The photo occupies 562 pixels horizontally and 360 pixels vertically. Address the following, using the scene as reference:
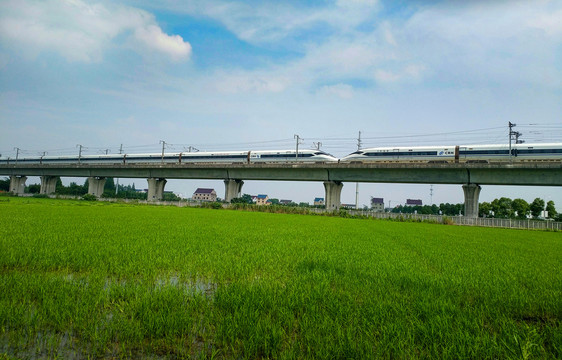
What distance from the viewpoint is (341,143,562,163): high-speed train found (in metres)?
34.1

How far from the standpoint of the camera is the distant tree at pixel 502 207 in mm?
68000

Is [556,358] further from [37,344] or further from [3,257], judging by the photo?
[3,257]

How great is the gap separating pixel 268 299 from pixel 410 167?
1402 inches

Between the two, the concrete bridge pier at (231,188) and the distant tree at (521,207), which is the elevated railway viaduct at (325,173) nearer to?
the concrete bridge pier at (231,188)

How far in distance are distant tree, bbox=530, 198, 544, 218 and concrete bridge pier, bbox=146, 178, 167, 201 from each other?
226 feet

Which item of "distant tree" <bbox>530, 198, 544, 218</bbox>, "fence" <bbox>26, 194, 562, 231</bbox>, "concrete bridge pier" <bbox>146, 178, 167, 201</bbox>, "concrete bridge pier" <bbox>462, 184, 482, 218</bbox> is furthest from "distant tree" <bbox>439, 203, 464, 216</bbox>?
"concrete bridge pier" <bbox>146, 178, 167, 201</bbox>

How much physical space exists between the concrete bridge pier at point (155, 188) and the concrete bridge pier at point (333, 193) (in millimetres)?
28794

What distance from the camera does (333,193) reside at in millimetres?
41750

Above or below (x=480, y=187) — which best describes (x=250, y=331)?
below

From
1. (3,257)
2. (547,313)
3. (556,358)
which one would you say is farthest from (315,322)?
(3,257)

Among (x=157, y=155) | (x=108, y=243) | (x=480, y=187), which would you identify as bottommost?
(x=108, y=243)

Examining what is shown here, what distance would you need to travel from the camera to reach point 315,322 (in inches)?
122

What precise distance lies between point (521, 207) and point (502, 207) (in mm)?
5711

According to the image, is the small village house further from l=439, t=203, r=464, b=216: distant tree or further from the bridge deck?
l=439, t=203, r=464, b=216: distant tree
